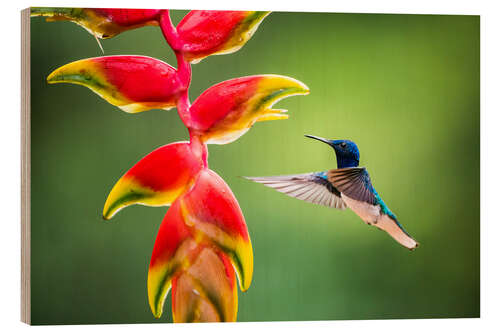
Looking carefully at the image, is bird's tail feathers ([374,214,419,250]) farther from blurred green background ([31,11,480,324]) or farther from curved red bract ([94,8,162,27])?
curved red bract ([94,8,162,27])

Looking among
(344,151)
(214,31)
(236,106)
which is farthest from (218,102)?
(344,151)

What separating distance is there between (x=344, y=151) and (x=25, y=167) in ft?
5.49

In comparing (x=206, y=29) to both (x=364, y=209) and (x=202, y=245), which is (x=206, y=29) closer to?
(x=202, y=245)

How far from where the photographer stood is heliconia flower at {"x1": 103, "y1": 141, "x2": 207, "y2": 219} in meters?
3.22

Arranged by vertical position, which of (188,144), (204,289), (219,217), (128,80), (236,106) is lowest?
(204,289)

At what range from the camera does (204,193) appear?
10.7 feet

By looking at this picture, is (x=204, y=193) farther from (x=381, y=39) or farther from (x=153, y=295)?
(x=381, y=39)

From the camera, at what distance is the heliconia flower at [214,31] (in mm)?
3268

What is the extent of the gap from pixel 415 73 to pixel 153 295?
185 cm

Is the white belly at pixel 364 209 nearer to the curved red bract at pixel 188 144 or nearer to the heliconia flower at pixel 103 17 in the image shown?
the curved red bract at pixel 188 144

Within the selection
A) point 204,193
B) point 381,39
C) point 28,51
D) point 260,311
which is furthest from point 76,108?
point 381,39

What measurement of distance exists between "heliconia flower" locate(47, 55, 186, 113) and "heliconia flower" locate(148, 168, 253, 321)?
46 cm

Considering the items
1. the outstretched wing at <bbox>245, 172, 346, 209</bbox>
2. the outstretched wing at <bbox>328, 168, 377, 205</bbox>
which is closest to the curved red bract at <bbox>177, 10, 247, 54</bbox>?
the outstretched wing at <bbox>245, 172, 346, 209</bbox>

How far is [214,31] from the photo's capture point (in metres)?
3.28
